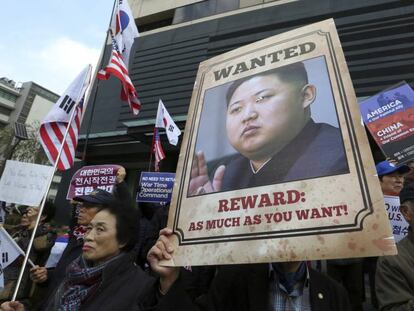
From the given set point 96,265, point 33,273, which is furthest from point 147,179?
point 96,265

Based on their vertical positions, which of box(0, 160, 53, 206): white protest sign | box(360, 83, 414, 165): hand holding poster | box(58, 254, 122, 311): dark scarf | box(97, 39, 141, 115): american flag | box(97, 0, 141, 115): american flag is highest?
box(97, 0, 141, 115): american flag

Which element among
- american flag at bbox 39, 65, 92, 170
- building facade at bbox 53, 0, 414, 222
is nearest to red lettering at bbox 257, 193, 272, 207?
american flag at bbox 39, 65, 92, 170

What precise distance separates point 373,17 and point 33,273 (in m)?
12.2

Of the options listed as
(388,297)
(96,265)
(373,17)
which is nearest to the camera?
(388,297)

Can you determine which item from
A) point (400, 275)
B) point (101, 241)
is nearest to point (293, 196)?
point (400, 275)

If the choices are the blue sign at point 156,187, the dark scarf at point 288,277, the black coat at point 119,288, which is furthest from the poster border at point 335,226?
the blue sign at point 156,187

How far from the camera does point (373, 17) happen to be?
11.1m

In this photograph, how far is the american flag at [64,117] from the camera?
3.55 meters

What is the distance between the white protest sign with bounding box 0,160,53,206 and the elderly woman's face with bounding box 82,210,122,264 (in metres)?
0.96

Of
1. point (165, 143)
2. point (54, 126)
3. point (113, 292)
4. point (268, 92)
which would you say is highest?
point (165, 143)

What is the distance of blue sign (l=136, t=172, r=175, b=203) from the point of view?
18.2 feet

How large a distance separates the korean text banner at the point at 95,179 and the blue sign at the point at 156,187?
0.72m

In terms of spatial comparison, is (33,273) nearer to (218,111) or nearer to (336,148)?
(218,111)

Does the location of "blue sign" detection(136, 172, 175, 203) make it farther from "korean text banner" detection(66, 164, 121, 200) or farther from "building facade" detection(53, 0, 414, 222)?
"building facade" detection(53, 0, 414, 222)
